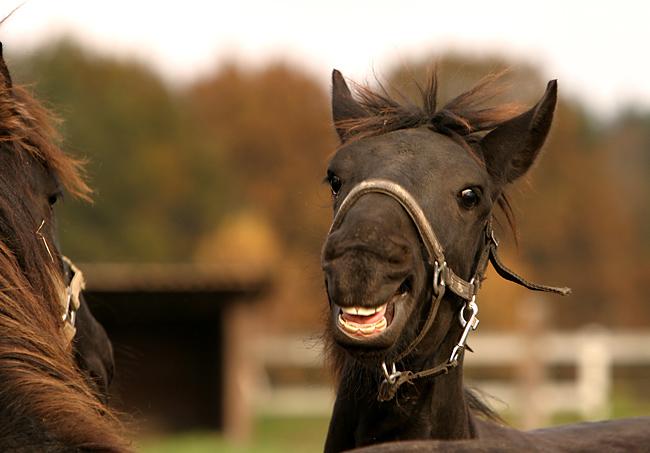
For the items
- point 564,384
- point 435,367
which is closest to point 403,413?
point 435,367

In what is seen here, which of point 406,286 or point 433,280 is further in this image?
point 433,280

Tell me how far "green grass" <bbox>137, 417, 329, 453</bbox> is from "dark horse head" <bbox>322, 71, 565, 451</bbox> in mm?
7275

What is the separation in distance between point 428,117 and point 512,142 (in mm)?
384

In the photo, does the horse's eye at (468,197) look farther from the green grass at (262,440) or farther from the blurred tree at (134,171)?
the blurred tree at (134,171)

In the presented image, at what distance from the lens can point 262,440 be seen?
12125mm

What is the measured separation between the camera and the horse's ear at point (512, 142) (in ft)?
10.4

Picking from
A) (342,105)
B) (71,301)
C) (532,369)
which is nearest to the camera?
(71,301)

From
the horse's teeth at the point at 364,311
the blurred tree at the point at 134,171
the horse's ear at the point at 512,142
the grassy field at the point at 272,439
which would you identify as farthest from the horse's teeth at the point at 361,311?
the blurred tree at the point at 134,171

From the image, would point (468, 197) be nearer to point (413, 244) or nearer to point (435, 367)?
point (413, 244)

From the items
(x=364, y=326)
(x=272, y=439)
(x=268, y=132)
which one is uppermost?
(x=364, y=326)

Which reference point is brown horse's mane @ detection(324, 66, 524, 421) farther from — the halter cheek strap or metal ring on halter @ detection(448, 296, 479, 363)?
the halter cheek strap

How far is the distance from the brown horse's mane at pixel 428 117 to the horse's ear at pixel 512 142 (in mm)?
81

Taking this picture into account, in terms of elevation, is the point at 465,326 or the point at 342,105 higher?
the point at 342,105

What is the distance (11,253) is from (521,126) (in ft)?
6.93
